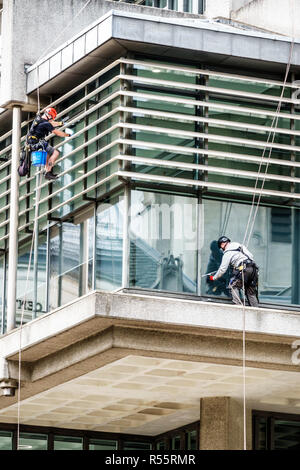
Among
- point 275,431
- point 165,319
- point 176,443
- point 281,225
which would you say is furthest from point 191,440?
point 165,319

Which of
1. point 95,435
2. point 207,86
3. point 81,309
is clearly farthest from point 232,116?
point 95,435

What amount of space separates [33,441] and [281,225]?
366 inches

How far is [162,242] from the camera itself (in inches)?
1135

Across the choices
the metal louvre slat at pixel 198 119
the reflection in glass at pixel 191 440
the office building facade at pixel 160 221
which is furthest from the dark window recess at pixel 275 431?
the metal louvre slat at pixel 198 119

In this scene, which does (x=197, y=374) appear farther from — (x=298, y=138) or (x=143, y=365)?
(x=298, y=138)

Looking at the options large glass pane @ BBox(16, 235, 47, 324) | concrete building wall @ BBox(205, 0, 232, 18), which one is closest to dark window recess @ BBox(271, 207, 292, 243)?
large glass pane @ BBox(16, 235, 47, 324)

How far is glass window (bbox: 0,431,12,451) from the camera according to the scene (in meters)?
35.5

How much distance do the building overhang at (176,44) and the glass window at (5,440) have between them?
A: 30.7 ft

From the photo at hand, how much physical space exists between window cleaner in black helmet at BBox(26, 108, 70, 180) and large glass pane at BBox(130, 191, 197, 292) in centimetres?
259

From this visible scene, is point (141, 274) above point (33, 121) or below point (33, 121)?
below

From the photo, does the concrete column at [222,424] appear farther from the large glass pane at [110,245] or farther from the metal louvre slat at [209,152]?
the metal louvre slat at [209,152]

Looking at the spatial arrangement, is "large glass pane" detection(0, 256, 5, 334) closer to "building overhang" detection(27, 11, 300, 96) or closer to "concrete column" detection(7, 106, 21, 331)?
"concrete column" detection(7, 106, 21, 331)

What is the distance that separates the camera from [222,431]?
31391 mm

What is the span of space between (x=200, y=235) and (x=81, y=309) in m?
2.91
